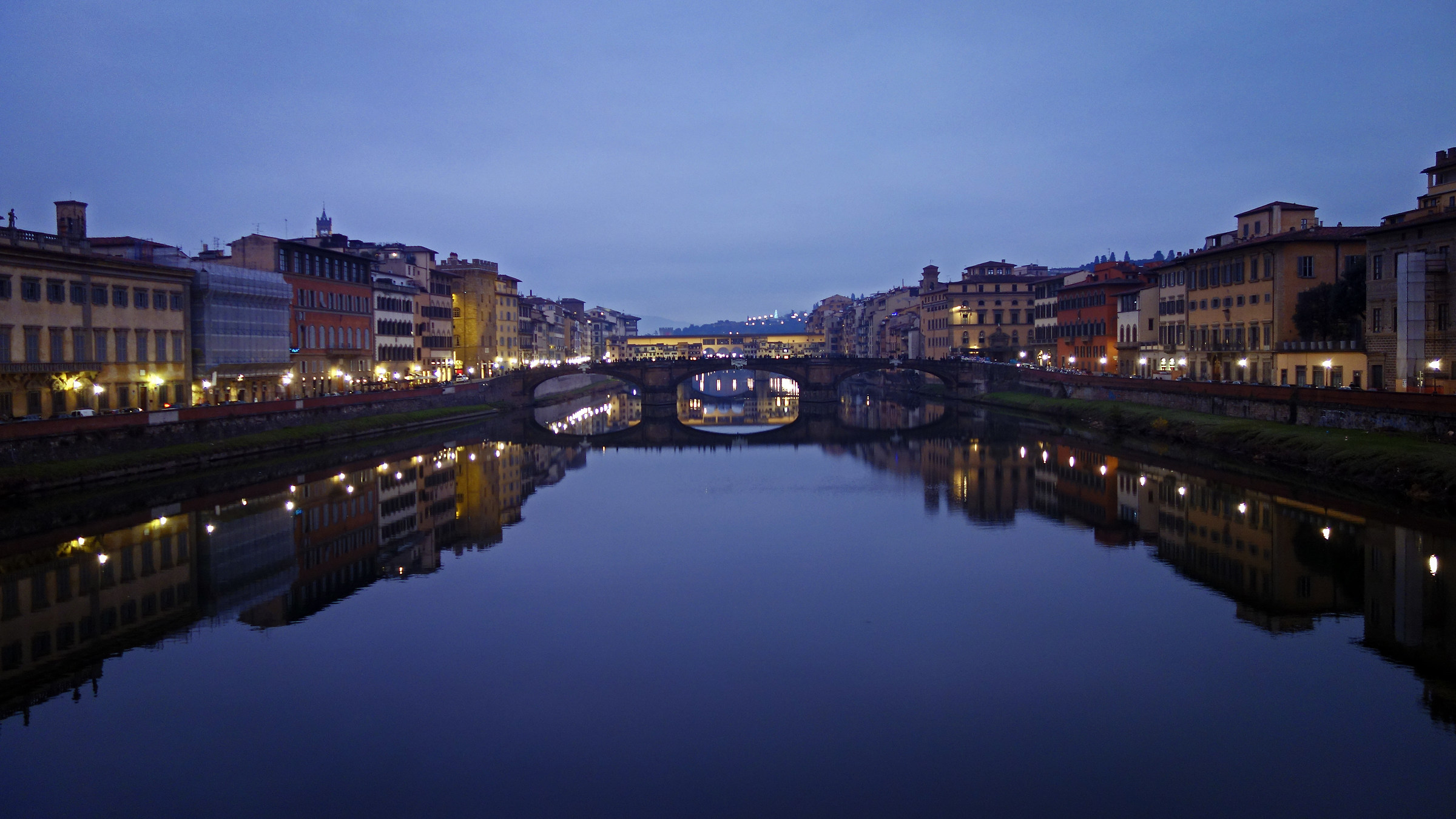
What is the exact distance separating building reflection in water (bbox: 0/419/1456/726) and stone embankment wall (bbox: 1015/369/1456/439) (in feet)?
14.2

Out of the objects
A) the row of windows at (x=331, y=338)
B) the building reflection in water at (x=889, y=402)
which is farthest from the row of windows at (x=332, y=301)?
the building reflection in water at (x=889, y=402)

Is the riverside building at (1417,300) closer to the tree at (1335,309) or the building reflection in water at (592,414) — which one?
the tree at (1335,309)

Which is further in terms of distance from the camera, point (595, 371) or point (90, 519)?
point (595, 371)

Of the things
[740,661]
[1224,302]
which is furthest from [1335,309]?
[740,661]

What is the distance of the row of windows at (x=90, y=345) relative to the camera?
3238 centimetres

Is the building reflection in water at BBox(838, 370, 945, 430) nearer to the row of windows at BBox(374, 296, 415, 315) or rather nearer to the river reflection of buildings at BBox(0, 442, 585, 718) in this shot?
the row of windows at BBox(374, 296, 415, 315)

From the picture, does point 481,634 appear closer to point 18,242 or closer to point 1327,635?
point 1327,635

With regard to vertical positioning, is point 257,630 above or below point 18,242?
below

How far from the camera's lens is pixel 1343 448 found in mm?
28891

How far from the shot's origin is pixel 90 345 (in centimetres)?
3525

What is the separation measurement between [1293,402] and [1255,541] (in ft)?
50.1

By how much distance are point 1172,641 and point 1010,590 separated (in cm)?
360

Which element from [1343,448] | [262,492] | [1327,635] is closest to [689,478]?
[262,492]

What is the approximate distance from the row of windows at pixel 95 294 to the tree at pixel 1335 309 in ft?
145
